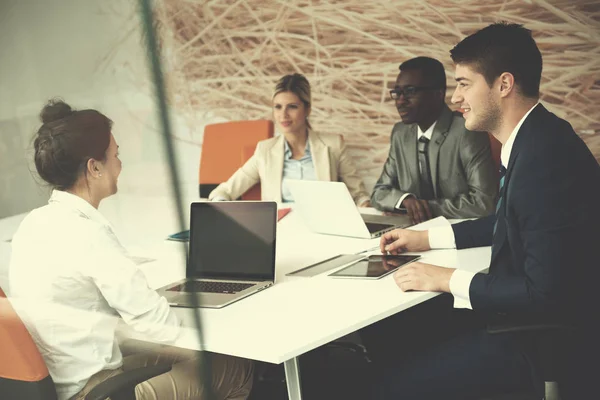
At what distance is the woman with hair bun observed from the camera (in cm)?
48

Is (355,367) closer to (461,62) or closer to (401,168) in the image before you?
(401,168)

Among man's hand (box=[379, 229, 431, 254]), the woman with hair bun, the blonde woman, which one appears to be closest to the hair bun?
the woman with hair bun

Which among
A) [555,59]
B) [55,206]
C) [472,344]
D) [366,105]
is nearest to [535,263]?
[472,344]

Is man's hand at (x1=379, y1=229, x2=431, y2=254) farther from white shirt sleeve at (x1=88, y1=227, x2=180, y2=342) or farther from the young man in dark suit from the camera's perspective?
white shirt sleeve at (x1=88, y1=227, x2=180, y2=342)

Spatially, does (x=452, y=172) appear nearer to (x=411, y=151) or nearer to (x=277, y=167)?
(x=411, y=151)

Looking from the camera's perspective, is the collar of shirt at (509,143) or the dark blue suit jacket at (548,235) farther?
the collar of shirt at (509,143)

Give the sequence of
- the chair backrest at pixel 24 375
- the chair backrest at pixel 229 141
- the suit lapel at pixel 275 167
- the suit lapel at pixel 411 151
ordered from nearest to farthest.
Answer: the chair backrest at pixel 24 375
the suit lapel at pixel 411 151
the suit lapel at pixel 275 167
the chair backrest at pixel 229 141

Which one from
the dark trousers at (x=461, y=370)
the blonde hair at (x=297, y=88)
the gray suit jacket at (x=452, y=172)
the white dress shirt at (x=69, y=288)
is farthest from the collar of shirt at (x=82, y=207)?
the blonde hair at (x=297, y=88)

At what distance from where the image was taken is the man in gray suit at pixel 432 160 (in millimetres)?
2775

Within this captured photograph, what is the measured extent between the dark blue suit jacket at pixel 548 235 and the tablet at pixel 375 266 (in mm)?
369

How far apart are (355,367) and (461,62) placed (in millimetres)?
1442

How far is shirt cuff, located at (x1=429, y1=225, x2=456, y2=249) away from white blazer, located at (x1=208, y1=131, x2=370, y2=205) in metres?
1.23

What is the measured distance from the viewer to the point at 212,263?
1.86m

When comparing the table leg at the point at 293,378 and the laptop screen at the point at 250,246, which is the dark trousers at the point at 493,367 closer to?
the table leg at the point at 293,378
